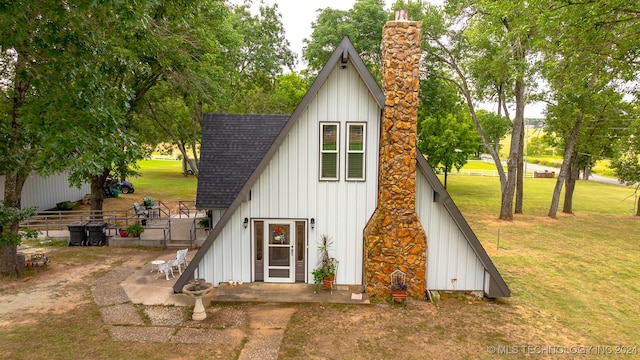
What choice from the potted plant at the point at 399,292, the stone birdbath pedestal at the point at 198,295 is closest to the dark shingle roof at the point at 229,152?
the stone birdbath pedestal at the point at 198,295

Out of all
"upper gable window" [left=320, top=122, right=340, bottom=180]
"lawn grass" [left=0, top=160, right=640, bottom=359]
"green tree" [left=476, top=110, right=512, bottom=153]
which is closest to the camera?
"lawn grass" [left=0, top=160, right=640, bottom=359]

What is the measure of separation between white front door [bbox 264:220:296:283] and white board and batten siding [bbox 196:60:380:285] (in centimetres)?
34

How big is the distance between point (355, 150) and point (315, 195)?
5.47 ft

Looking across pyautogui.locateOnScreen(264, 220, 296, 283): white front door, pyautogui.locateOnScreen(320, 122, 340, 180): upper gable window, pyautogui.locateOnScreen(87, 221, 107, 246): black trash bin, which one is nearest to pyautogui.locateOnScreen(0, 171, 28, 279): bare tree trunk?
pyautogui.locateOnScreen(87, 221, 107, 246): black trash bin

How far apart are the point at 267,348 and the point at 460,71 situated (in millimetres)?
21144

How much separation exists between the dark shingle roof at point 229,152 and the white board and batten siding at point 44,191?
10544 millimetres

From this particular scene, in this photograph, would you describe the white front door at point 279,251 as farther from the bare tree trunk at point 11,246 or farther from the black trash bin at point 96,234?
the black trash bin at point 96,234

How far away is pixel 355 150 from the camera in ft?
31.1

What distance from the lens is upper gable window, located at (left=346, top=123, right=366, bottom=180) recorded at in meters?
9.44

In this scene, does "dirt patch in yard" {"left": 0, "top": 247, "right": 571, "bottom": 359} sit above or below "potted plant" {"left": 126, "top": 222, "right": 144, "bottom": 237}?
below

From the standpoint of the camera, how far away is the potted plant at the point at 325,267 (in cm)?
954

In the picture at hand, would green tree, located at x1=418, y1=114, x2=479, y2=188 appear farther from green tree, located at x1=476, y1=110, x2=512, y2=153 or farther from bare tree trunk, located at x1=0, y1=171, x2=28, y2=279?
bare tree trunk, located at x1=0, y1=171, x2=28, y2=279

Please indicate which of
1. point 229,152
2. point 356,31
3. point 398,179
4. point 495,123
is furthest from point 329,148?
point 356,31

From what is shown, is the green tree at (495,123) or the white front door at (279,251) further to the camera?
the green tree at (495,123)
